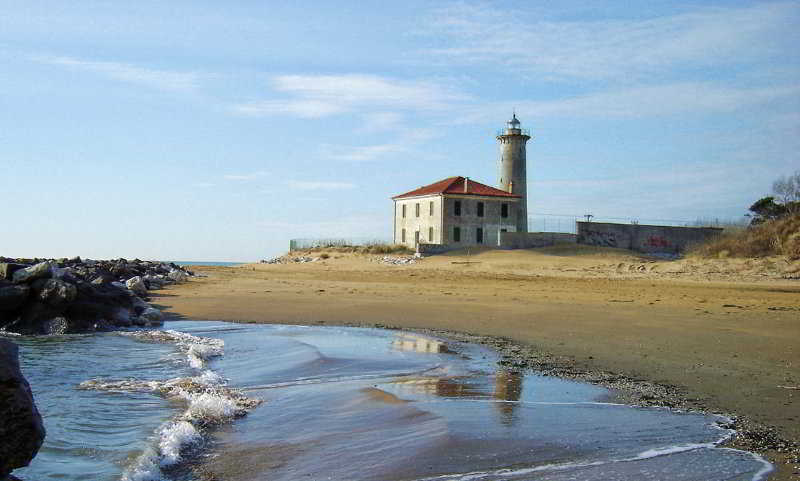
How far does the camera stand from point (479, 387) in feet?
24.1

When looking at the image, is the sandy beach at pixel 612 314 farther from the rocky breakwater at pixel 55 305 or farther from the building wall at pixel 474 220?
the building wall at pixel 474 220

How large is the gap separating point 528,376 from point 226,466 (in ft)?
13.4

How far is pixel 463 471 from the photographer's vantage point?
4539 millimetres

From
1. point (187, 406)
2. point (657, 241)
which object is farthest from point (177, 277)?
point (657, 241)

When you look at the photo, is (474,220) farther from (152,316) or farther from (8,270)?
(8,270)

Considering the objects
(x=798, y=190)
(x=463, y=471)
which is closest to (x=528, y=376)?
(x=463, y=471)

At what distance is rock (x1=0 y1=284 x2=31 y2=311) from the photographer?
40.9 ft

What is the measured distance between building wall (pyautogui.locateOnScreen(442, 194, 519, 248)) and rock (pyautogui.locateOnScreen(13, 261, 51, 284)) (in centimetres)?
3186

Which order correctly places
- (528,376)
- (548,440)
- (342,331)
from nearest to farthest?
(548,440), (528,376), (342,331)

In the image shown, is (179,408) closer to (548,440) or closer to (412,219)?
(548,440)

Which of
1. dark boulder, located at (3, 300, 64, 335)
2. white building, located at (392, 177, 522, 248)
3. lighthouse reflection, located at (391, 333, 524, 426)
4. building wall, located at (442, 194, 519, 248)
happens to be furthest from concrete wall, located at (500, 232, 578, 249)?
lighthouse reflection, located at (391, 333, 524, 426)

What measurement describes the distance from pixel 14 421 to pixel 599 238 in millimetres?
41695

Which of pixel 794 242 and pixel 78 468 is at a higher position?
pixel 794 242

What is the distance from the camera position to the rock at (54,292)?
41.8ft
